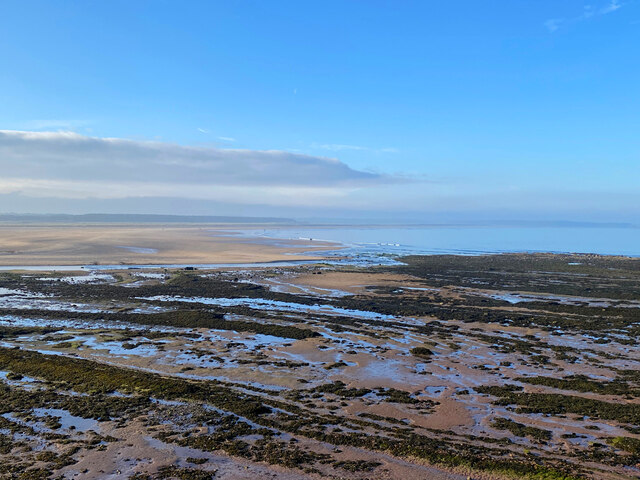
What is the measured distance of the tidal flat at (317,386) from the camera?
13.4 meters

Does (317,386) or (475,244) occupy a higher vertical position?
(475,244)

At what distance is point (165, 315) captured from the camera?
33.5 m

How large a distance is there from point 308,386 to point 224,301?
22139 mm

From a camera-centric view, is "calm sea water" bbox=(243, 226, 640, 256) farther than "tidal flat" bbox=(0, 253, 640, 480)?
Yes

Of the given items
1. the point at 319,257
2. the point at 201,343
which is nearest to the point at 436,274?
the point at 319,257

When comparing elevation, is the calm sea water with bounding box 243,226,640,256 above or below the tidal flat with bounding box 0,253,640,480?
above

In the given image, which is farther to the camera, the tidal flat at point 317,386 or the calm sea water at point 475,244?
the calm sea water at point 475,244

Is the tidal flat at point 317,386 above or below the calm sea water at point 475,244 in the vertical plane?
below

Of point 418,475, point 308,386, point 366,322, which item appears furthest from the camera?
point 366,322

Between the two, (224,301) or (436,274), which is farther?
(436,274)

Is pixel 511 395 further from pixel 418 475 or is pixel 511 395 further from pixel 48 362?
pixel 48 362

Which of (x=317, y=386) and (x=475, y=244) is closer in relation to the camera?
(x=317, y=386)

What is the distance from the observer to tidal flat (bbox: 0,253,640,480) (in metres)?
13.4

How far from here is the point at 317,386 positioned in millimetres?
19797
